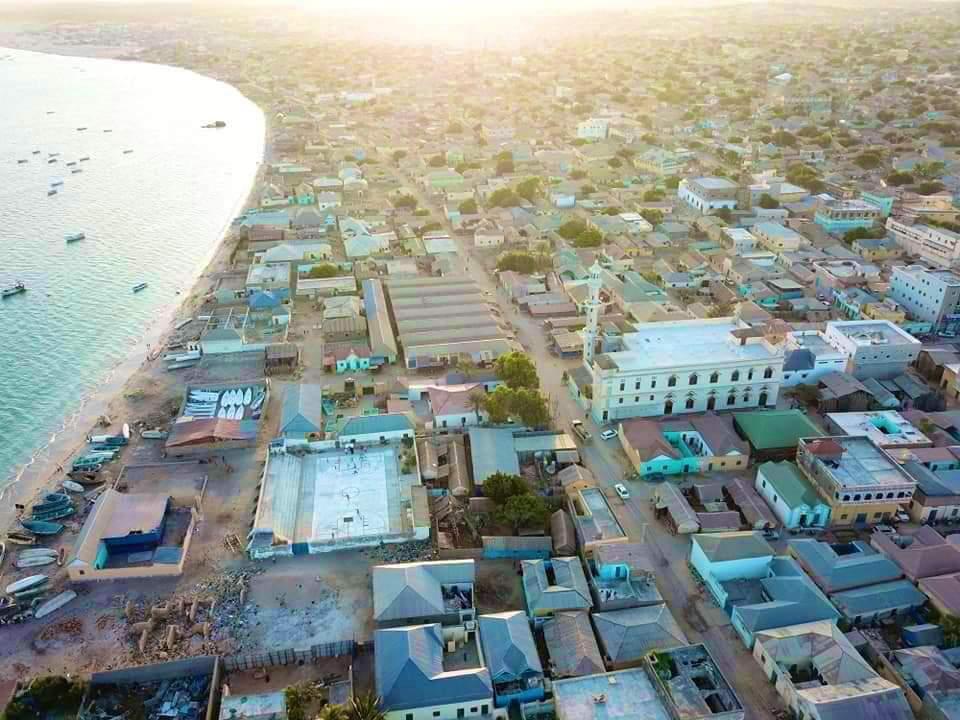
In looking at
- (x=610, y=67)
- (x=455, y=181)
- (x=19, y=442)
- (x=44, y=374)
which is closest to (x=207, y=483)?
(x=19, y=442)

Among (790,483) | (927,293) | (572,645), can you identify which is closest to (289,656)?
(572,645)

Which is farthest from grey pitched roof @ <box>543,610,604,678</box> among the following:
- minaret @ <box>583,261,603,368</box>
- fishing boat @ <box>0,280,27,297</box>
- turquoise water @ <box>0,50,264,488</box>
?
fishing boat @ <box>0,280,27,297</box>

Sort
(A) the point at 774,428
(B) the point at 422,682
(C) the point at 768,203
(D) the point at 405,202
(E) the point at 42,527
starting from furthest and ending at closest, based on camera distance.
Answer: (D) the point at 405,202 → (C) the point at 768,203 → (A) the point at 774,428 → (E) the point at 42,527 → (B) the point at 422,682

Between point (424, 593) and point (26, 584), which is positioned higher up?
point (424, 593)

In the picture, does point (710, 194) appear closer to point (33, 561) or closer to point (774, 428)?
point (774, 428)

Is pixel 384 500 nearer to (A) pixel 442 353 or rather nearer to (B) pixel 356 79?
(A) pixel 442 353

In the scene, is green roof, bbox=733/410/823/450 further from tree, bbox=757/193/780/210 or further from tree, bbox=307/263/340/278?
tree, bbox=757/193/780/210
